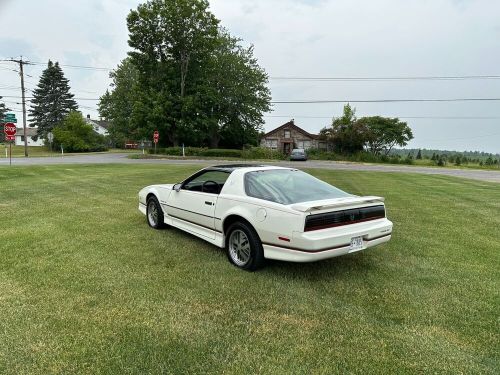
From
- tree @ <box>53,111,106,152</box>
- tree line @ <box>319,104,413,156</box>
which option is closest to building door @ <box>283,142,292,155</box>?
tree line @ <box>319,104,413,156</box>

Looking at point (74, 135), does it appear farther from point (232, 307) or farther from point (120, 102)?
point (232, 307)

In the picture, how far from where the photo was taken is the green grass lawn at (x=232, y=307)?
2.75 meters

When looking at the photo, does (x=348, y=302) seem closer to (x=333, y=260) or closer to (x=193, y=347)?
(x=333, y=260)

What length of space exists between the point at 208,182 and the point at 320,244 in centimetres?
225

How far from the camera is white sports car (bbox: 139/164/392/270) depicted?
404 cm

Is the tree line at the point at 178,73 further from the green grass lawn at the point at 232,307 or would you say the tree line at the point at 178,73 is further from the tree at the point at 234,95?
the green grass lawn at the point at 232,307

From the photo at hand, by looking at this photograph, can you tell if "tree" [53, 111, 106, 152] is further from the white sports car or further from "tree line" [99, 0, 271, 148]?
the white sports car

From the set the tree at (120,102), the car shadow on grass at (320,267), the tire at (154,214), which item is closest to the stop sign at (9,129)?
the tire at (154,214)

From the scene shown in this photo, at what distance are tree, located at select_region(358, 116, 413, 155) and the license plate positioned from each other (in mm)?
49379

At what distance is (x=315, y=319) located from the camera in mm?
3373

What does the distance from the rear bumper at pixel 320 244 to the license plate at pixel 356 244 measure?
4 cm

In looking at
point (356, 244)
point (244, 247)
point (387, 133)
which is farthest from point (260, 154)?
point (356, 244)

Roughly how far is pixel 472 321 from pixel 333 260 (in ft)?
6.34

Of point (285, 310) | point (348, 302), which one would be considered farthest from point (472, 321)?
point (285, 310)
